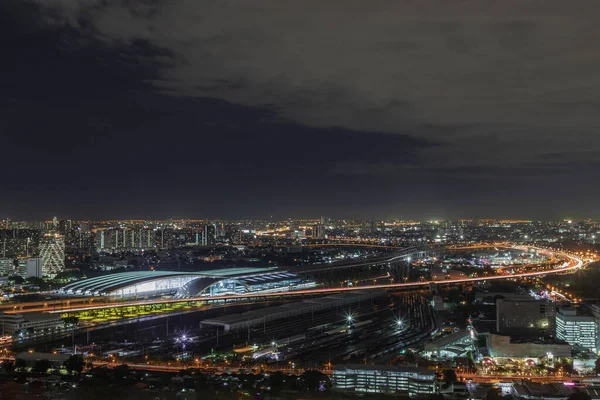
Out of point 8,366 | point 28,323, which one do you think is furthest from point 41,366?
point 28,323

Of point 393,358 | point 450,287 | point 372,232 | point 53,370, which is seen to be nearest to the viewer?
point 53,370

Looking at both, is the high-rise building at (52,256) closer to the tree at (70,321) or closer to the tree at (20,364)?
the tree at (70,321)

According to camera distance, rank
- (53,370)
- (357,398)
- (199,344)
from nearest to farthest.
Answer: (357,398) < (53,370) < (199,344)

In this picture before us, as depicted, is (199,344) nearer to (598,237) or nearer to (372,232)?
(598,237)

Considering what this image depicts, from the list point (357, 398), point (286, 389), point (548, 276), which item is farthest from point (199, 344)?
point (548, 276)

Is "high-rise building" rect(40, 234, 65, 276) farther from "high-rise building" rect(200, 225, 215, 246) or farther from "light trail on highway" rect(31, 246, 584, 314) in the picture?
"high-rise building" rect(200, 225, 215, 246)

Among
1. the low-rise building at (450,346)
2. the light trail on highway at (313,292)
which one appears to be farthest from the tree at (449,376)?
the light trail on highway at (313,292)

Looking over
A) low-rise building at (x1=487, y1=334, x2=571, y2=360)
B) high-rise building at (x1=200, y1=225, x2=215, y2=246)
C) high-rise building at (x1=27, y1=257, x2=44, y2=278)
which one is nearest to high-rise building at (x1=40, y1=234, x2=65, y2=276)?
high-rise building at (x1=27, y1=257, x2=44, y2=278)
